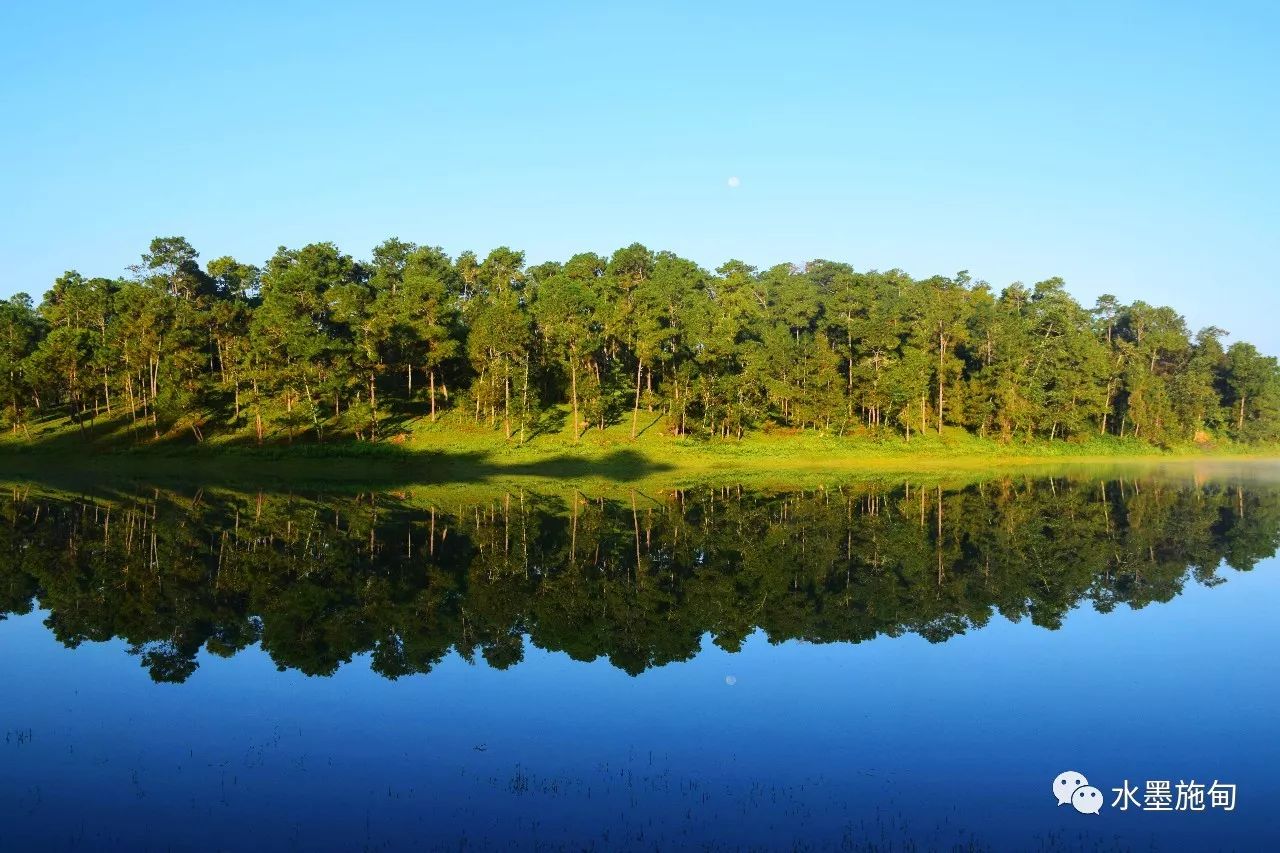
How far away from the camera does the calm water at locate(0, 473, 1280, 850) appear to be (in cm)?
1187

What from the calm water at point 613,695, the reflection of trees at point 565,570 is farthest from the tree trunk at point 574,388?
the calm water at point 613,695

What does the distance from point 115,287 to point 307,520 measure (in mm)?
70622

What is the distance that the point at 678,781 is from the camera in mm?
13016

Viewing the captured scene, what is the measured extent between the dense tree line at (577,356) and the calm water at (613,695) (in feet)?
131

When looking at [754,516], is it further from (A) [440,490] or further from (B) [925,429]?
(B) [925,429]

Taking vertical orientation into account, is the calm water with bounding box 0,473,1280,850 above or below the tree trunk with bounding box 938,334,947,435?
below

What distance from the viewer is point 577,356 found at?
74.9 meters

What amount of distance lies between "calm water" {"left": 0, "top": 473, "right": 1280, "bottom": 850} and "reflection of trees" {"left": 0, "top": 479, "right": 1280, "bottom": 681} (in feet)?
0.54

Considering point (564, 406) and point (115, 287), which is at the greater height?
→ point (115, 287)

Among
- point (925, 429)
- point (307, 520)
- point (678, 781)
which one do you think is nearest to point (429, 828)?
point (678, 781)

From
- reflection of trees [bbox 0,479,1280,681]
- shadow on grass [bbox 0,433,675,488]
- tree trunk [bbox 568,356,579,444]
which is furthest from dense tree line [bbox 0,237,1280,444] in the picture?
reflection of trees [bbox 0,479,1280,681]

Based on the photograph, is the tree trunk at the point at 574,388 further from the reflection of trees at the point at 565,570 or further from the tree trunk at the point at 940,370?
the tree trunk at the point at 940,370

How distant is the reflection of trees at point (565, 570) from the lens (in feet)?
69.1

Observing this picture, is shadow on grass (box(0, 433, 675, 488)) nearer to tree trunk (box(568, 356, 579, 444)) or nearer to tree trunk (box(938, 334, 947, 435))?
tree trunk (box(568, 356, 579, 444))
